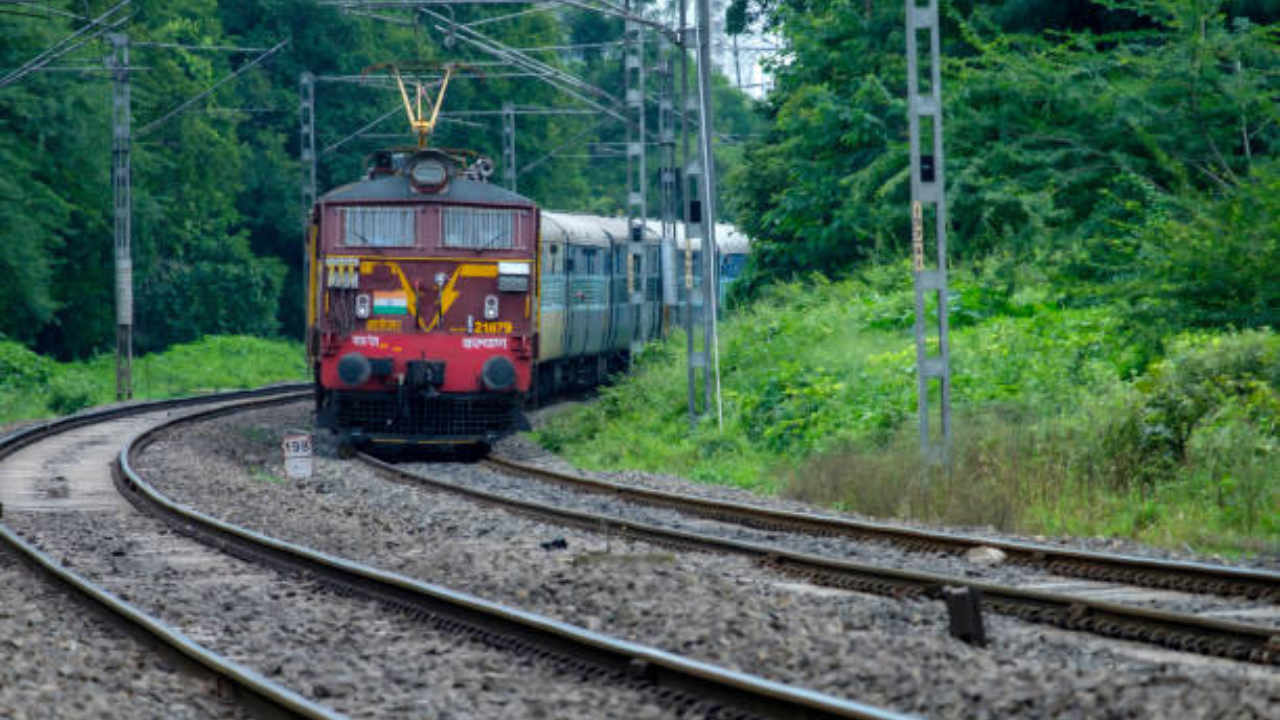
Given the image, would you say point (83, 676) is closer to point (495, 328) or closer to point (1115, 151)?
point (495, 328)

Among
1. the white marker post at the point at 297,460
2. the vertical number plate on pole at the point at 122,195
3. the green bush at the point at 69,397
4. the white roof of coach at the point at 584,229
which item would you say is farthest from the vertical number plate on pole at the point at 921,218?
the green bush at the point at 69,397

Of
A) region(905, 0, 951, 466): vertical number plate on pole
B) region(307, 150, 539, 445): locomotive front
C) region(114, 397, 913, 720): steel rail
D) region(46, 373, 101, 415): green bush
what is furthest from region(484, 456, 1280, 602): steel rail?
region(46, 373, 101, 415): green bush

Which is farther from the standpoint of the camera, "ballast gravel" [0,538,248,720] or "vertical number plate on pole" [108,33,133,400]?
"vertical number plate on pole" [108,33,133,400]

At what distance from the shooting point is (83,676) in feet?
28.4

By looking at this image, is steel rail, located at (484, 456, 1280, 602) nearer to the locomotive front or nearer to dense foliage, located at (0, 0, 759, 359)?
the locomotive front

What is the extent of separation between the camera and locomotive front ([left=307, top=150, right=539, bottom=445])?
21.8 m

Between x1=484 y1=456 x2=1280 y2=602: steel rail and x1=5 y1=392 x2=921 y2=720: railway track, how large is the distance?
12.9ft

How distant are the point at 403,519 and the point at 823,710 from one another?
9.23 meters

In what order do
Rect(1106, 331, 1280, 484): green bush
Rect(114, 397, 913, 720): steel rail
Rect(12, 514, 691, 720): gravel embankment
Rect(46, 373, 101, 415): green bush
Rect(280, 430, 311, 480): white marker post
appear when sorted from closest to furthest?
1. Rect(114, 397, 913, 720): steel rail
2. Rect(12, 514, 691, 720): gravel embankment
3. Rect(1106, 331, 1280, 484): green bush
4. Rect(280, 430, 311, 480): white marker post
5. Rect(46, 373, 101, 415): green bush

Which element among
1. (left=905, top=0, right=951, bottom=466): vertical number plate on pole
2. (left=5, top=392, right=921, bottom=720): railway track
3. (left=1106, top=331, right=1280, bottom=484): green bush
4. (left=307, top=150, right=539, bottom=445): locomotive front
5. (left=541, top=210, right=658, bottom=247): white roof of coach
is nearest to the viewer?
(left=5, top=392, right=921, bottom=720): railway track

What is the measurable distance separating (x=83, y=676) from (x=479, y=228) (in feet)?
46.0

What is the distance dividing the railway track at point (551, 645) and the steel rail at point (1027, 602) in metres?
2.36

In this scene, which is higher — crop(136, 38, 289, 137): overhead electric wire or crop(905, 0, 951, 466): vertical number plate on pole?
crop(136, 38, 289, 137): overhead electric wire

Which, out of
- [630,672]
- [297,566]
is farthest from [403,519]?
[630,672]
